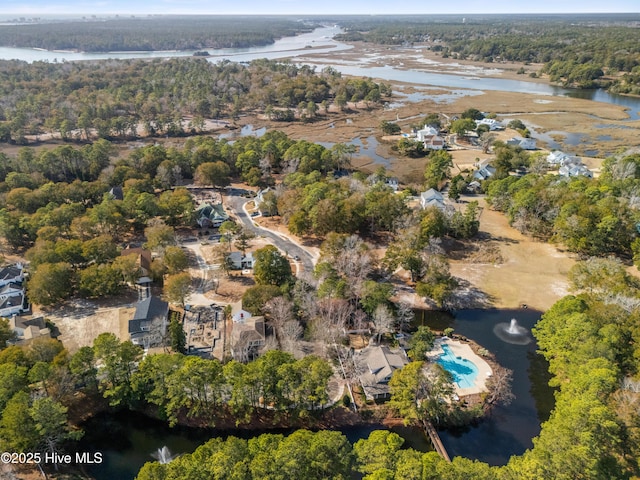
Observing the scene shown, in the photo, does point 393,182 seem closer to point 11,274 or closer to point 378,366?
point 378,366

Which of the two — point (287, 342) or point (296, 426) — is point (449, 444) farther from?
point (287, 342)

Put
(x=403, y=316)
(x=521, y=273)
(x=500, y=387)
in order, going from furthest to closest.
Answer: (x=521, y=273), (x=403, y=316), (x=500, y=387)

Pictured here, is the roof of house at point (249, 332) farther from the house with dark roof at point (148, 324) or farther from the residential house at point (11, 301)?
the residential house at point (11, 301)

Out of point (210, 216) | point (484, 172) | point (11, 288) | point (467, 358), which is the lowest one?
point (467, 358)

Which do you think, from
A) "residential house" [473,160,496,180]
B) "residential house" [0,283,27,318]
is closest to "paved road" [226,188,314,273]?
"residential house" [0,283,27,318]

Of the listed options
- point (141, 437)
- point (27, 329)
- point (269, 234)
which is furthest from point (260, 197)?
point (141, 437)

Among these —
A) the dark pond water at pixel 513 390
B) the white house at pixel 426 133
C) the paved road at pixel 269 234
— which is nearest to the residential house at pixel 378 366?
the dark pond water at pixel 513 390

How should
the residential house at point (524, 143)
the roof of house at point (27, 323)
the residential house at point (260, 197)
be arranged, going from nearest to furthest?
the roof of house at point (27, 323) < the residential house at point (260, 197) < the residential house at point (524, 143)
